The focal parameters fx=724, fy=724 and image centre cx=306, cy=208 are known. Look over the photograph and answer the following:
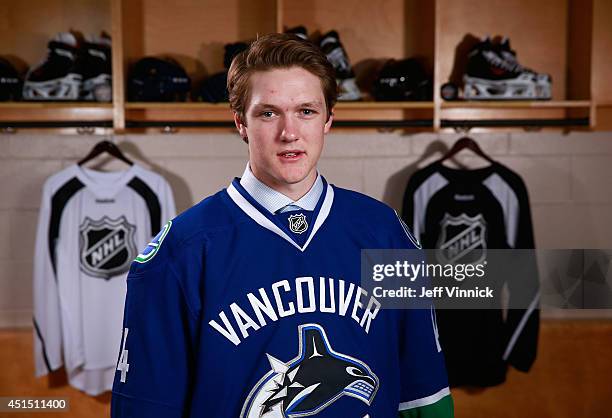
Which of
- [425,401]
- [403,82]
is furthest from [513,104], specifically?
[425,401]

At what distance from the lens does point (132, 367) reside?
3.86 ft

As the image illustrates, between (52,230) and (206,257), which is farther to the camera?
(52,230)

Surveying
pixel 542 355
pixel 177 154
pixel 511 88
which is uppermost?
pixel 511 88

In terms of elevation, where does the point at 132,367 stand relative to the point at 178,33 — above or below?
below

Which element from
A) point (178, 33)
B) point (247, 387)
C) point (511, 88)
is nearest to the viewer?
point (247, 387)

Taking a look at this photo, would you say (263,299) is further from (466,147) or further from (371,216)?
(466,147)

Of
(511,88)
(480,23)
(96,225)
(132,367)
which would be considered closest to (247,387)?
(132,367)

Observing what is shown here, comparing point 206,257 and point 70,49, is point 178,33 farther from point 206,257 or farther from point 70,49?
point 206,257

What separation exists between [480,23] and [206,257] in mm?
1900

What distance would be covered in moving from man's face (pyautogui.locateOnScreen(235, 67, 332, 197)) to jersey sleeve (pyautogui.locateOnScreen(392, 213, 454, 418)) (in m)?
0.26

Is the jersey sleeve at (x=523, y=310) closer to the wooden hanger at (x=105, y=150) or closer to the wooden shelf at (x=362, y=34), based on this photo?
the wooden shelf at (x=362, y=34)

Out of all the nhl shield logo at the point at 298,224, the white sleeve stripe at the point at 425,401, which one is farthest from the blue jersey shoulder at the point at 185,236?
the white sleeve stripe at the point at 425,401

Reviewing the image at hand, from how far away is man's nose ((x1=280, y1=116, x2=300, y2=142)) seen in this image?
1.14m

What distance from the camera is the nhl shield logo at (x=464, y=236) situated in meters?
2.55
